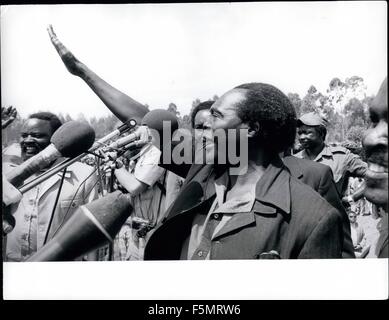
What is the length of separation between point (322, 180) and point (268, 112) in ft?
2.16

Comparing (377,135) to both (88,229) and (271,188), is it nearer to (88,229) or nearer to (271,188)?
(271,188)

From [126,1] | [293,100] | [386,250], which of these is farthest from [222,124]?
[386,250]

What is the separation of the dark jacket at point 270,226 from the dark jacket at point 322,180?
0.06 meters

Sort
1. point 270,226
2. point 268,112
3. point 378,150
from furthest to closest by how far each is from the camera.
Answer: point 378,150 → point 268,112 → point 270,226

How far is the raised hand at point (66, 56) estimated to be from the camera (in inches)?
189

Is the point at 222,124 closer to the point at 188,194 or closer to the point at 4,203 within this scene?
the point at 188,194

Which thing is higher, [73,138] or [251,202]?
[73,138]

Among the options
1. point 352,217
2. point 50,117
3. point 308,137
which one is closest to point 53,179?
point 50,117

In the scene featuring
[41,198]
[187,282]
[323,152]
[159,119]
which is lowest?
[187,282]

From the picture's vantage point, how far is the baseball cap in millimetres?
4742

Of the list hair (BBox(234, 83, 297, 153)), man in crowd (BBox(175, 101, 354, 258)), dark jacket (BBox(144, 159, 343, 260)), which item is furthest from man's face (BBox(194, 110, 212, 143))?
dark jacket (BBox(144, 159, 343, 260))

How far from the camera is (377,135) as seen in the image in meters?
4.75

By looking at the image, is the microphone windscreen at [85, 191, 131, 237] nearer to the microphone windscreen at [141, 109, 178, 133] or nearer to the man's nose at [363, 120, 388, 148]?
the microphone windscreen at [141, 109, 178, 133]

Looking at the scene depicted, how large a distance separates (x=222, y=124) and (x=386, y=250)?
156 centimetres
